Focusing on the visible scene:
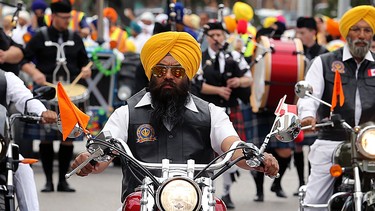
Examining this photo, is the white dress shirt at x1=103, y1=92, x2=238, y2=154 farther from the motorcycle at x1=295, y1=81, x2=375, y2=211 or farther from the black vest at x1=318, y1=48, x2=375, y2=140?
the black vest at x1=318, y1=48, x2=375, y2=140

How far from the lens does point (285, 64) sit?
13.8m

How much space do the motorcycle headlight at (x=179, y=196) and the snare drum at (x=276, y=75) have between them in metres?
8.15

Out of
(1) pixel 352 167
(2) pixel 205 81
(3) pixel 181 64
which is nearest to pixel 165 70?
(3) pixel 181 64

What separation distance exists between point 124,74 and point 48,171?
4.10 metres

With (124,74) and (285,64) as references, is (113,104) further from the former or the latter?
(285,64)

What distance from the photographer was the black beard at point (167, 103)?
681 cm

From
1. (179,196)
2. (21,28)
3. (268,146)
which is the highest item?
(21,28)

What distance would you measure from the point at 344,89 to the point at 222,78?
371 cm

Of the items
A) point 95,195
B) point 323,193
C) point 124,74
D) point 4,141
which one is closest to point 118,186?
point 95,195

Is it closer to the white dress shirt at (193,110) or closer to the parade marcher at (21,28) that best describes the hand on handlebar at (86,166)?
the white dress shirt at (193,110)

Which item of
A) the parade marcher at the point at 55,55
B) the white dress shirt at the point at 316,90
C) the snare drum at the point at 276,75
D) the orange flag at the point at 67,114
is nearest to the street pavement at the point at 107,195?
the parade marcher at the point at 55,55

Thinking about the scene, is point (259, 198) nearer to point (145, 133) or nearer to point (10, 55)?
point (10, 55)

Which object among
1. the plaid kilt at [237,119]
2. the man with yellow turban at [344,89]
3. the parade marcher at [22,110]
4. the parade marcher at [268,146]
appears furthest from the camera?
the parade marcher at [268,146]

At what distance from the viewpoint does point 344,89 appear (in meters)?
9.30
